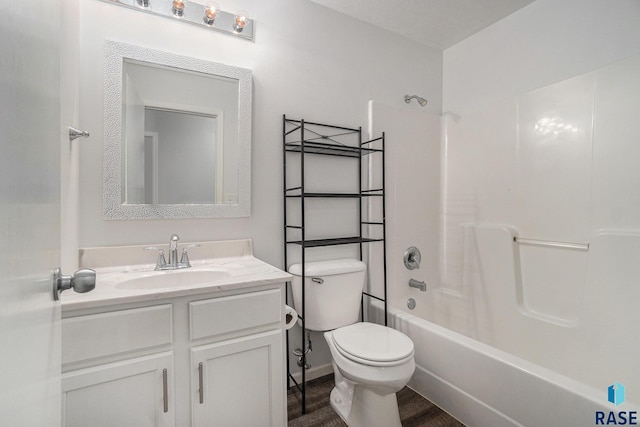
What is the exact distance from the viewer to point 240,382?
1.17 metres

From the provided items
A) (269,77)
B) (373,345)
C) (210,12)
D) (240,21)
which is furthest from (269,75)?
(373,345)

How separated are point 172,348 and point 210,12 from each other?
1.59 meters

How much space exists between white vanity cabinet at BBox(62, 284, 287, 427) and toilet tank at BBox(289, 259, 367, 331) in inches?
17.4

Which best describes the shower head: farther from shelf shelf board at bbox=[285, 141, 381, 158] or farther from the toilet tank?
the toilet tank

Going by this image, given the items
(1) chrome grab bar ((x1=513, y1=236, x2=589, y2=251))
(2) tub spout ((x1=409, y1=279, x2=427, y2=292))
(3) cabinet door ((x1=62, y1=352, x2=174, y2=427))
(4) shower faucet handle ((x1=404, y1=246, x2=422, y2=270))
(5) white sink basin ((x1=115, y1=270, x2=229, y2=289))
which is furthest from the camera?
(4) shower faucet handle ((x1=404, y1=246, x2=422, y2=270))

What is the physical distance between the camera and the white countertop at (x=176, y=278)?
959 mm

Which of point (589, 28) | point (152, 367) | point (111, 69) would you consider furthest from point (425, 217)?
point (111, 69)

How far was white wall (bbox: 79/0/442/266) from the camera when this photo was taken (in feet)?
4.43

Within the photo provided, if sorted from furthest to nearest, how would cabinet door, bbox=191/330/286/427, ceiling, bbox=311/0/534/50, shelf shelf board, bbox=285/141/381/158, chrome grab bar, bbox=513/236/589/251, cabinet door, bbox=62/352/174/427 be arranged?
ceiling, bbox=311/0/534/50 < shelf shelf board, bbox=285/141/381/158 < chrome grab bar, bbox=513/236/589/251 < cabinet door, bbox=191/330/286/427 < cabinet door, bbox=62/352/174/427

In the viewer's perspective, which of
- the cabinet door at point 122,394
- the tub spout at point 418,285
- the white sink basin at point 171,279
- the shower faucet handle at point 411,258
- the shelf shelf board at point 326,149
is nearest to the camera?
the cabinet door at point 122,394

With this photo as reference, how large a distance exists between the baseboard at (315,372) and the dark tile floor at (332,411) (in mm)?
60

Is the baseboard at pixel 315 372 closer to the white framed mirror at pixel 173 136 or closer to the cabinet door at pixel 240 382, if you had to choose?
the cabinet door at pixel 240 382

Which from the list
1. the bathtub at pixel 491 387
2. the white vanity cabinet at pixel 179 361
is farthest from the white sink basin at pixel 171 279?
the bathtub at pixel 491 387

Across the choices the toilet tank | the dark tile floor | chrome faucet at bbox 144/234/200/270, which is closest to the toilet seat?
the toilet tank
